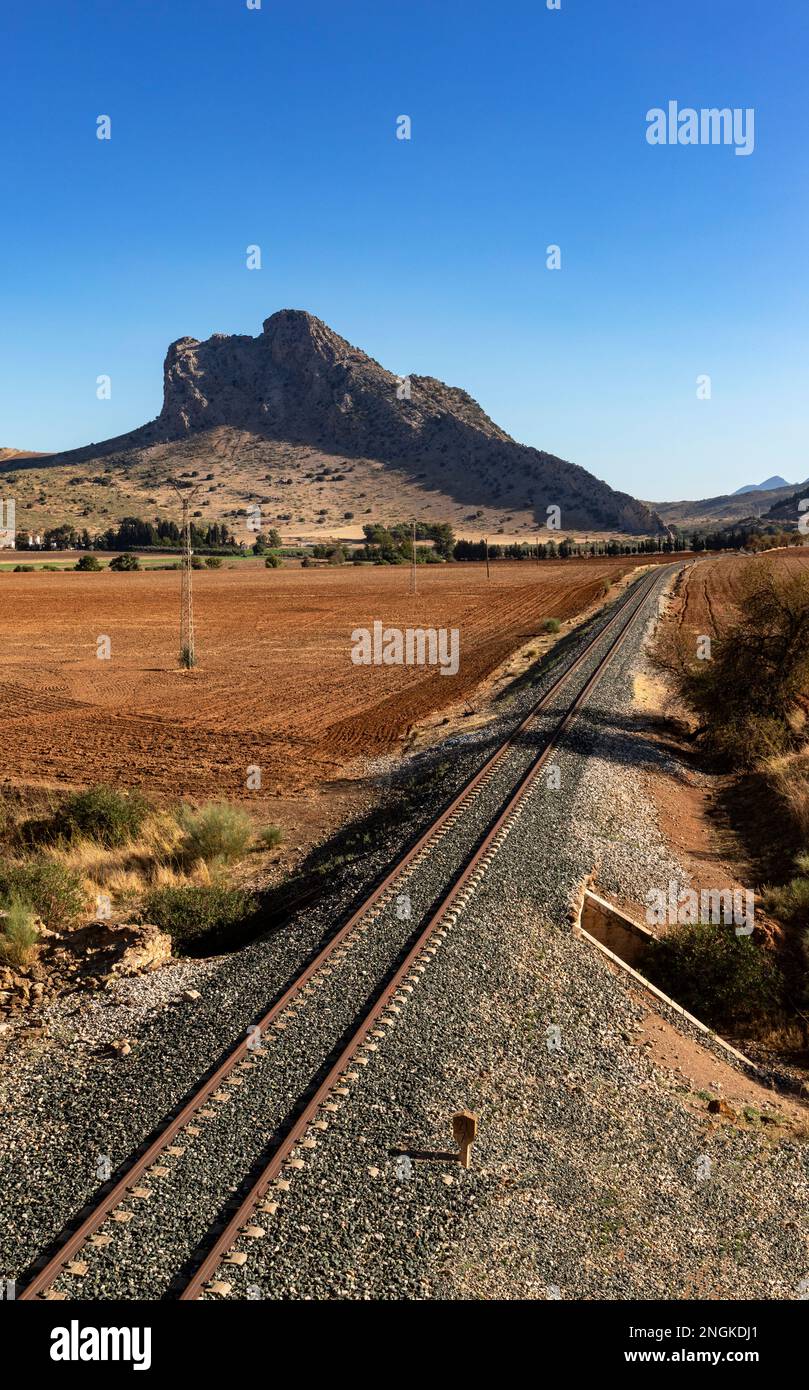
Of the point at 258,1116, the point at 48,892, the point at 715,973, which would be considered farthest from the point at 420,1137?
the point at 48,892

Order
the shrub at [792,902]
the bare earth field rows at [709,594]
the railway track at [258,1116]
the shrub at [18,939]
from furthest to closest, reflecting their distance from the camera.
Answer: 1. the bare earth field rows at [709,594]
2. the shrub at [792,902]
3. the shrub at [18,939]
4. the railway track at [258,1116]

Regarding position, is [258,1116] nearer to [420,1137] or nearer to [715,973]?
[420,1137]

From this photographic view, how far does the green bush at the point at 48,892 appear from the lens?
549 inches

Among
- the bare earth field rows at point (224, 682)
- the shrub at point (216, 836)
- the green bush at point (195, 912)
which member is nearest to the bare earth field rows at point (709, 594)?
the bare earth field rows at point (224, 682)

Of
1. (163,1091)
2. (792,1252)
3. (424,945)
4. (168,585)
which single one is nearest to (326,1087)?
(163,1091)

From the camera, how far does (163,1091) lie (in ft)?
29.6

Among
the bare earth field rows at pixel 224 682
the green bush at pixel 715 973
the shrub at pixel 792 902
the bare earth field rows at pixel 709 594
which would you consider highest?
the bare earth field rows at pixel 709 594

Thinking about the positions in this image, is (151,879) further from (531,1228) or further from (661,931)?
(531,1228)

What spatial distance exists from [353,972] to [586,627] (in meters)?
42.3

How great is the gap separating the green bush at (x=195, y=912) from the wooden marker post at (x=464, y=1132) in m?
6.83

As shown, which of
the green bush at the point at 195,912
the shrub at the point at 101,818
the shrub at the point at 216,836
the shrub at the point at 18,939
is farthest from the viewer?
the shrub at the point at 101,818

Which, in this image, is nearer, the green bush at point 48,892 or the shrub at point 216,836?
the green bush at point 48,892

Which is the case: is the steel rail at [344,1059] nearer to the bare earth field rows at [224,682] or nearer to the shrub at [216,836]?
the shrub at [216,836]

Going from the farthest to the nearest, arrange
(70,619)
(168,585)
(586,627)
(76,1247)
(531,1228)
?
(168,585) < (70,619) < (586,627) < (531,1228) < (76,1247)
